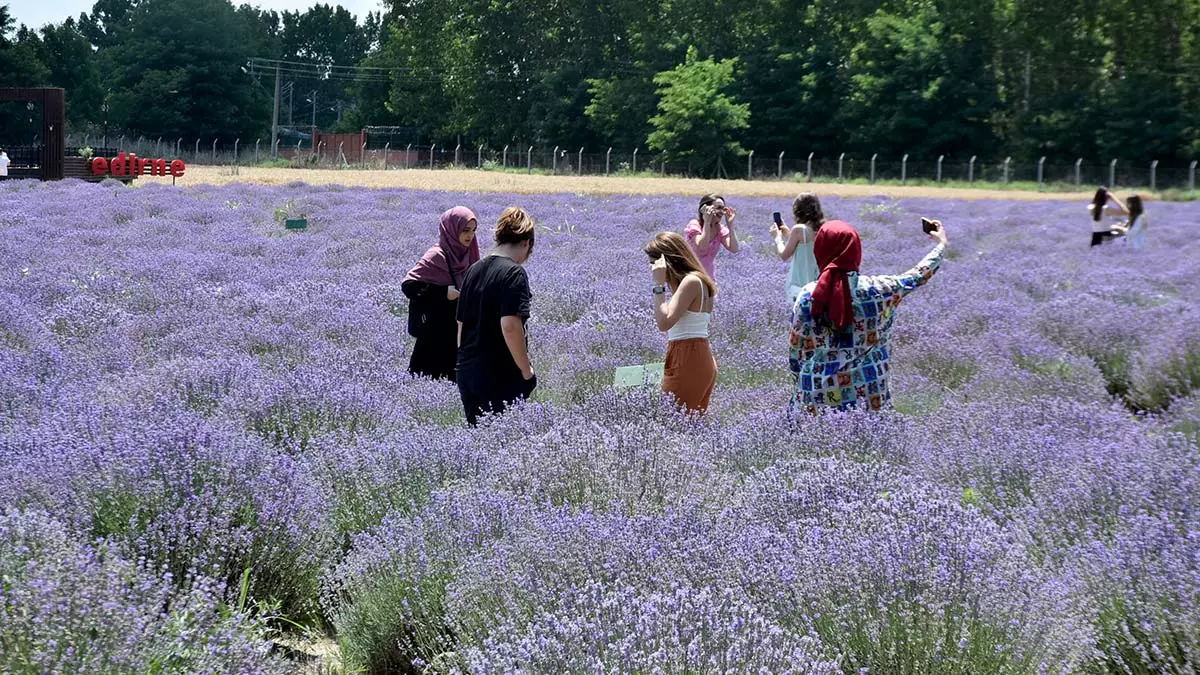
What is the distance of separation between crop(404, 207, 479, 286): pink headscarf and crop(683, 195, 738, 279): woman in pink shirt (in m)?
2.27

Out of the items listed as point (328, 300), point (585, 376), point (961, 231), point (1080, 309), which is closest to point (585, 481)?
point (585, 376)

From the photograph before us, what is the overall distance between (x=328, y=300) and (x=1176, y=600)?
7758 millimetres

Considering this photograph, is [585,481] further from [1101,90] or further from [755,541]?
[1101,90]

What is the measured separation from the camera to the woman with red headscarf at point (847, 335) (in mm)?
5590

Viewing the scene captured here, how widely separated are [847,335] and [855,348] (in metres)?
0.07

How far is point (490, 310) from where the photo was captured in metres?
5.44

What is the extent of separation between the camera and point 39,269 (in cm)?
1116

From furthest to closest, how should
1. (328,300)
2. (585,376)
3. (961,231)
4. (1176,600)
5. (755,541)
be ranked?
(961,231) → (328,300) → (585,376) → (755,541) → (1176,600)

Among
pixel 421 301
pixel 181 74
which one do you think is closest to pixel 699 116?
pixel 181 74

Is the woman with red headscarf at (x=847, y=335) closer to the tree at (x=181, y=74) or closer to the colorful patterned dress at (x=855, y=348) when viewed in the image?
the colorful patterned dress at (x=855, y=348)

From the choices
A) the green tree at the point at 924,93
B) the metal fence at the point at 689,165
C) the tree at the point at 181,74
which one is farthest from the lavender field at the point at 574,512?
the tree at the point at 181,74

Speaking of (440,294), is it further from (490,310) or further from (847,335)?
(847,335)

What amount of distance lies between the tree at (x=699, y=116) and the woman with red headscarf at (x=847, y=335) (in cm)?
5120

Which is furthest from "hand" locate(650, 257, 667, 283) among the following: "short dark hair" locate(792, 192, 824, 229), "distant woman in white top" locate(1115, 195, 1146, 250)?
"distant woman in white top" locate(1115, 195, 1146, 250)
